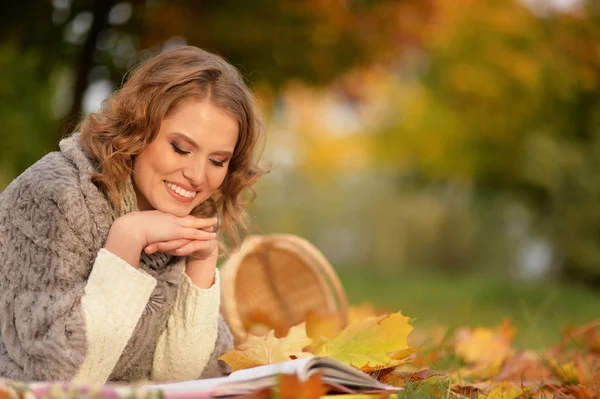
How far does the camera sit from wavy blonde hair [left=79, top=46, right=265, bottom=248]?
195 centimetres

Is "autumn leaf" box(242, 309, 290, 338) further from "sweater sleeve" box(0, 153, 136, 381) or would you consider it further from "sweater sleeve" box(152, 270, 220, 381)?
"sweater sleeve" box(0, 153, 136, 381)

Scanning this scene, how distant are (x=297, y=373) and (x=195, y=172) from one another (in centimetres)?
66

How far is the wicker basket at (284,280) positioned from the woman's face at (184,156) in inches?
45.5

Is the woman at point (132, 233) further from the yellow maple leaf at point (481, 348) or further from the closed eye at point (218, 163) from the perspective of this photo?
the yellow maple leaf at point (481, 348)

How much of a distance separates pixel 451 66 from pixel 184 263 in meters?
10.6

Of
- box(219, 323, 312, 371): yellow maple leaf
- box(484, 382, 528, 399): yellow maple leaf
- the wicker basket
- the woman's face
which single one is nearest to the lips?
the woman's face

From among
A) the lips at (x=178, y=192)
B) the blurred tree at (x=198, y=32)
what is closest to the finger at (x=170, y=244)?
the lips at (x=178, y=192)

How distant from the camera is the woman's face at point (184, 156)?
1939 millimetres

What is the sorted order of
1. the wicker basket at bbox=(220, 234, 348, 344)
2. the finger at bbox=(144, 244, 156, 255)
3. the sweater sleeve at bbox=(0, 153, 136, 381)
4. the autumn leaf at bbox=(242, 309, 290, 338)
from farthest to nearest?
the wicker basket at bbox=(220, 234, 348, 344), the autumn leaf at bbox=(242, 309, 290, 338), the finger at bbox=(144, 244, 156, 255), the sweater sleeve at bbox=(0, 153, 136, 381)

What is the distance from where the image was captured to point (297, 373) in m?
1.49

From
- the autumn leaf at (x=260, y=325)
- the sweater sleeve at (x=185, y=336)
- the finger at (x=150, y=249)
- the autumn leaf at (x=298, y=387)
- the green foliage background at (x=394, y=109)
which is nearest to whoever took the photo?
the autumn leaf at (x=298, y=387)

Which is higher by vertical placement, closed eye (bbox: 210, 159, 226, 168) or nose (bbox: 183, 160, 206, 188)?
closed eye (bbox: 210, 159, 226, 168)

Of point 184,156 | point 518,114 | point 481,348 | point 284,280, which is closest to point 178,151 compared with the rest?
point 184,156

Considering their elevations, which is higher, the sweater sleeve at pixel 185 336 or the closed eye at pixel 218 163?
the closed eye at pixel 218 163
